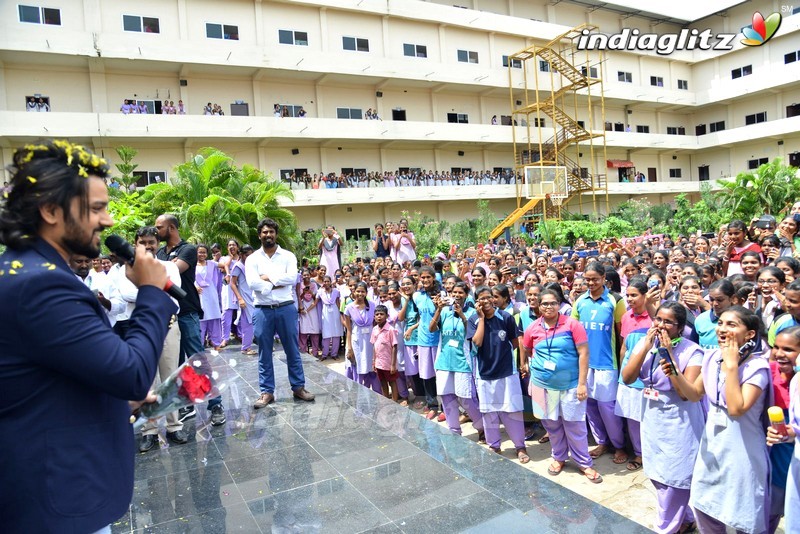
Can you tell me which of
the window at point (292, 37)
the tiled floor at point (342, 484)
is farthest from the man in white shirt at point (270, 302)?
the window at point (292, 37)

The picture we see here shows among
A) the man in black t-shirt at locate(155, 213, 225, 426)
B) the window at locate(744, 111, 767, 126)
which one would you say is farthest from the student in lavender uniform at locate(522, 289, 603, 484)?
the window at locate(744, 111, 767, 126)

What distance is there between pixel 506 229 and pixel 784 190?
1049 centimetres

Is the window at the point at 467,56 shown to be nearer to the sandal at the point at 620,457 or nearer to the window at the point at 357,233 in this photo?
the window at the point at 357,233

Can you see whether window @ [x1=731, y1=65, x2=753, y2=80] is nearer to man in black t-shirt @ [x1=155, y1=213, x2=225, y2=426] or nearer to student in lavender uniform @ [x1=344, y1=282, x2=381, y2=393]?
student in lavender uniform @ [x1=344, y1=282, x2=381, y2=393]

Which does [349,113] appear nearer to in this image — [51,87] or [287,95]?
[287,95]

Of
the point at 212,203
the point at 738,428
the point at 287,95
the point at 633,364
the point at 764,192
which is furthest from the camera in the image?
the point at 287,95

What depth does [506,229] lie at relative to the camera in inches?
999

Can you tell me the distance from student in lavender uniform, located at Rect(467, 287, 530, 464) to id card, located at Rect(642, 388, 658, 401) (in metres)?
1.57

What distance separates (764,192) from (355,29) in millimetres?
17430

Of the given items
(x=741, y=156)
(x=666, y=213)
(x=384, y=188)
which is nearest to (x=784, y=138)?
(x=741, y=156)

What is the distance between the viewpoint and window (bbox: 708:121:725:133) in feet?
112

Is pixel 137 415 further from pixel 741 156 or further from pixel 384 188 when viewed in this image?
pixel 741 156

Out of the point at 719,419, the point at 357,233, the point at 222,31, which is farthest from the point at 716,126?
the point at 719,419

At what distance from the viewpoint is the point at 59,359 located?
1.35 meters
